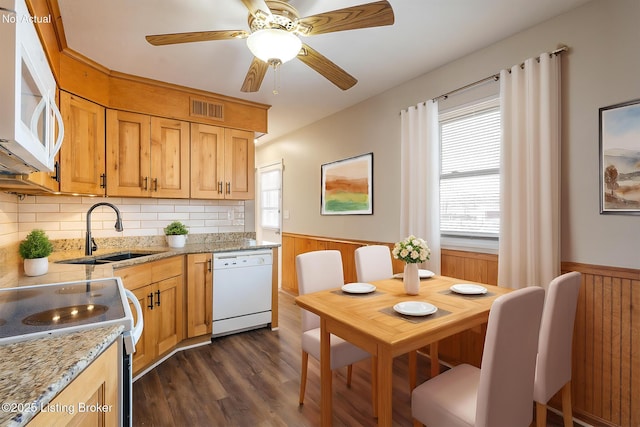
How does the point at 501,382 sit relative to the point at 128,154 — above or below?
below

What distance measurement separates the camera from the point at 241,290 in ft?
10.2

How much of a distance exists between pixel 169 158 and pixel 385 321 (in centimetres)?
269

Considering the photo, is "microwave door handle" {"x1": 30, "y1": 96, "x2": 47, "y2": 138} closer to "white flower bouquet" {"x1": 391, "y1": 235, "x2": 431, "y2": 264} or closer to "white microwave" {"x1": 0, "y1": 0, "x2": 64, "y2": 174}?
"white microwave" {"x1": 0, "y1": 0, "x2": 64, "y2": 174}

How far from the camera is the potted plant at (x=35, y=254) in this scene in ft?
5.61

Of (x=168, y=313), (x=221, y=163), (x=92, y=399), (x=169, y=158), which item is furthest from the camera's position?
(x=221, y=163)

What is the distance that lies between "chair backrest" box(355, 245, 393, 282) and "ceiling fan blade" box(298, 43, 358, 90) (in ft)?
4.18

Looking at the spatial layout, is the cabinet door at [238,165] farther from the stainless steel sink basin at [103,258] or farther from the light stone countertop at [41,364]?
the light stone countertop at [41,364]

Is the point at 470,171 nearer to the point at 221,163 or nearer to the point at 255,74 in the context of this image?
the point at 255,74

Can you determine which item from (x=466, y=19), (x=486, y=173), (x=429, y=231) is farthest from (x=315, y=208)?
(x=466, y=19)

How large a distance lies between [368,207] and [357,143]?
2.57 feet

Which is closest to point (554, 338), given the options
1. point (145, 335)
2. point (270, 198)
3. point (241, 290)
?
point (241, 290)

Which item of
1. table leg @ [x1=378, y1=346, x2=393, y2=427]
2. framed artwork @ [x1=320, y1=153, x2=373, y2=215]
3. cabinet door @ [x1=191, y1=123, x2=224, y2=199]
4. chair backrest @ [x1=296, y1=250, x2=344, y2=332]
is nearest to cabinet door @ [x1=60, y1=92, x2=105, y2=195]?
cabinet door @ [x1=191, y1=123, x2=224, y2=199]

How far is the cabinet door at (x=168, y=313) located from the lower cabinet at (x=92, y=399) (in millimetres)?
1653

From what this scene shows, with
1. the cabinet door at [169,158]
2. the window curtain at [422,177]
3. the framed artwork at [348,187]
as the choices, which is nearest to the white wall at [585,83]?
the window curtain at [422,177]
